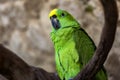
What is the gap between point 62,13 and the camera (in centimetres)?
154

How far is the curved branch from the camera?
89cm

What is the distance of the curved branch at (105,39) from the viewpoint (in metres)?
0.89

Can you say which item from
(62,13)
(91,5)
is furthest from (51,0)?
(62,13)

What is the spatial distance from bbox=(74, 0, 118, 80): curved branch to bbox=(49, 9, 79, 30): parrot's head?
41 centimetres

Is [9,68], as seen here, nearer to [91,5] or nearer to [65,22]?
[65,22]

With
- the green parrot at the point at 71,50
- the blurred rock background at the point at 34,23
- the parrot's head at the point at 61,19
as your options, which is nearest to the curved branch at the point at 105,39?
the green parrot at the point at 71,50

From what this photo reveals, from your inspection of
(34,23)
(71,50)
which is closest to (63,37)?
(71,50)

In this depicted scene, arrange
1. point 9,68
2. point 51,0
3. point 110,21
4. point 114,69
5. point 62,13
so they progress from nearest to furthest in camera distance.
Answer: point 110,21 < point 9,68 < point 62,13 < point 114,69 < point 51,0

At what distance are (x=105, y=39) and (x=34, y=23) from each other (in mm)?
1716

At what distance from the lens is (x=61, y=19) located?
5.06 feet

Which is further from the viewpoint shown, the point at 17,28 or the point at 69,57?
the point at 17,28

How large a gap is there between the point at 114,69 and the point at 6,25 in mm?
971

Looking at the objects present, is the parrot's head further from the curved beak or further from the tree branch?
the tree branch

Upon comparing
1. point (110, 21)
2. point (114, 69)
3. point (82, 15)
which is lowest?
point (114, 69)
